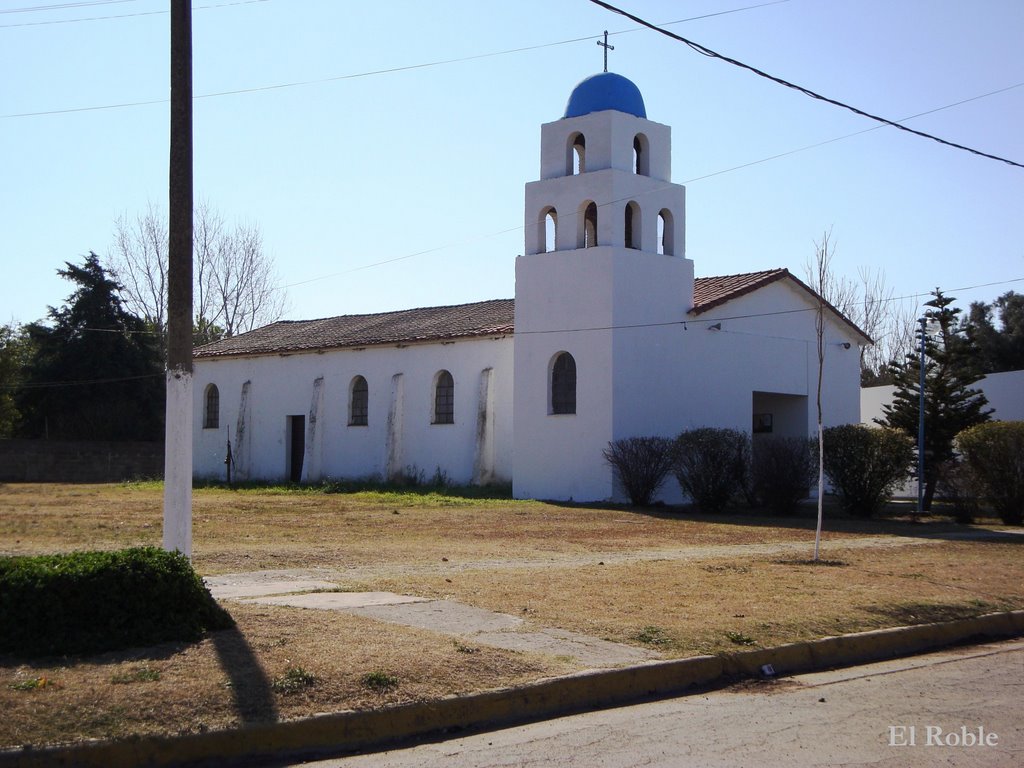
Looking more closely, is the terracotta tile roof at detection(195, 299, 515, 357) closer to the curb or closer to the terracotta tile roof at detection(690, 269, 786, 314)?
the terracotta tile roof at detection(690, 269, 786, 314)

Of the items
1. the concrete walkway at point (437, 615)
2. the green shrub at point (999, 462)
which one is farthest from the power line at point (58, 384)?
the concrete walkway at point (437, 615)

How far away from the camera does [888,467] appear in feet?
81.7

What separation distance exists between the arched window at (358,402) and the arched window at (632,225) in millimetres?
11143

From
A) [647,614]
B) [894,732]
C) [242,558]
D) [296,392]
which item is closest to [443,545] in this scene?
[242,558]

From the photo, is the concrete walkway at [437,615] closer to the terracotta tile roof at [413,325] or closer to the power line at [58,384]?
the terracotta tile roof at [413,325]

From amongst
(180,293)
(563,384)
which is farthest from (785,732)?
(563,384)

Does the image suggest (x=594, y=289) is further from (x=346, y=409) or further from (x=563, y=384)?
(x=346, y=409)

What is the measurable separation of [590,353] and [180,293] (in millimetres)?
19672

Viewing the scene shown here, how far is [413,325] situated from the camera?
121ft

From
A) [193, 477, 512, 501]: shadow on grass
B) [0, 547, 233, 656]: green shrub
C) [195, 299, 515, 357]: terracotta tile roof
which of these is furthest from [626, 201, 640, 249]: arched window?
[0, 547, 233, 656]: green shrub

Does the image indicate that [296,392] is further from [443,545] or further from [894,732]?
[894,732]

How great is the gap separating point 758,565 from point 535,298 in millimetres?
16013

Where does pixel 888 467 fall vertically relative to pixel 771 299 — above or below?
below

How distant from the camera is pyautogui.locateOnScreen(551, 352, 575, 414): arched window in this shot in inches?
1147
